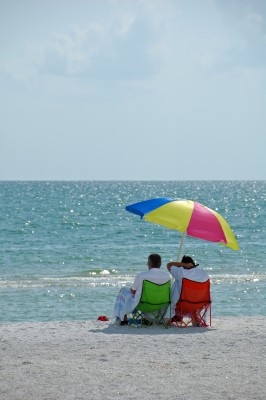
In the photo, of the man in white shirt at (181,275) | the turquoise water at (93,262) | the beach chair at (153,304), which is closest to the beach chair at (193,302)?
the man in white shirt at (181,275)

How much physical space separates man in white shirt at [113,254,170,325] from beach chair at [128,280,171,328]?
58mm

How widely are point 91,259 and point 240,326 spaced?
18.6 metres

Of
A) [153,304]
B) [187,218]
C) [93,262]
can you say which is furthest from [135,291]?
[93,262]

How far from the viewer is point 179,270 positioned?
13320mm

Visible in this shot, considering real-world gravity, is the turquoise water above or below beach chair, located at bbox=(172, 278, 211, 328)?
below

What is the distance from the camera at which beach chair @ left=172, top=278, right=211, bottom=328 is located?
13.2 metres

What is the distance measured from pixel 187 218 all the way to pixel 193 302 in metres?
1.05

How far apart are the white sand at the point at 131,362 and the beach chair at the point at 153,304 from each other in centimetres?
20

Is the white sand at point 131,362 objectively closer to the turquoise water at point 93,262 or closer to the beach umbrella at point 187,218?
the beach umbrella at point 187,218

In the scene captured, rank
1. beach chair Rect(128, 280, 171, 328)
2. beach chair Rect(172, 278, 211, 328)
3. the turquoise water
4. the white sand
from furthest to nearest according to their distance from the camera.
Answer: the turquoise water
beach chair Rect(172, 278, 211, 328)
beach chair Rect(128, 280, 171, 328)
the white sand

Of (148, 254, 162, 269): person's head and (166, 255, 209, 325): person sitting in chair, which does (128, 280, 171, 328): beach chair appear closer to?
(166, 255, 209, 325): person sitting in chair

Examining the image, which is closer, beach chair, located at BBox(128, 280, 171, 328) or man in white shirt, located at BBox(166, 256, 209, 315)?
beach chair, located at BBox(128, 280, 171, 328)

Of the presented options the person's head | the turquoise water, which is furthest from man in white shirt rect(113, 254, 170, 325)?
the turquoise water

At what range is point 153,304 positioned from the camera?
1320 cm
